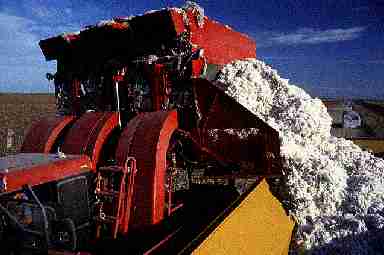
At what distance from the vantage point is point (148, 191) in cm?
350

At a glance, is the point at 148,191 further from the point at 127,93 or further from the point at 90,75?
the point at 90,75

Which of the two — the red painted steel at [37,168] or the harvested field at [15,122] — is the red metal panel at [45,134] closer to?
the red painted steel at [37,168]

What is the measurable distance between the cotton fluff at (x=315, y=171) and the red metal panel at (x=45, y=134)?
1.98 meters

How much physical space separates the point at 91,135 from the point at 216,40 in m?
2.21

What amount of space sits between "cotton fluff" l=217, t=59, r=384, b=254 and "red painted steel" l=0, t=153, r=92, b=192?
2260 mm

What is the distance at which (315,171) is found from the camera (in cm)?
465

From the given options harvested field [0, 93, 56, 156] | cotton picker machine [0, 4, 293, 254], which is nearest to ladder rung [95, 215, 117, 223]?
cotton picker machine [0, 4, 293, 254]

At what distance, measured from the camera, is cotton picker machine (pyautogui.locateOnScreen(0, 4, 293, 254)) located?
9.78 feet

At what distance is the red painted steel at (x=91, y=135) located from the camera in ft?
13.3

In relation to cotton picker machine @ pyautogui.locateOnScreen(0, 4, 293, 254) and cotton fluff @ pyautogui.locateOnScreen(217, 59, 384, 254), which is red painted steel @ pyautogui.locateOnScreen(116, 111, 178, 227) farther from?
cotton fluff @ pyautogui.locateOnScreen(217, 59, 384, 254)

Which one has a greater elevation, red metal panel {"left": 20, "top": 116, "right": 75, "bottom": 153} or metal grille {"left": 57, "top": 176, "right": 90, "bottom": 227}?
red metal panel {"left": 20, "top": 116, "right": 75, "bottom": 153}

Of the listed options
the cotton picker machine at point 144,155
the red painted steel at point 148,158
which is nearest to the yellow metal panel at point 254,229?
the cotton picker machine at point 144,155

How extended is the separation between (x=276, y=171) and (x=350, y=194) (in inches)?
35.6

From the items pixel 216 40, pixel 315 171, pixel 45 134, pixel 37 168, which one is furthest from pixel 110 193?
pixel 216 40
